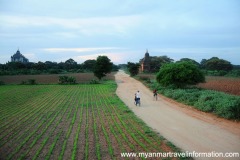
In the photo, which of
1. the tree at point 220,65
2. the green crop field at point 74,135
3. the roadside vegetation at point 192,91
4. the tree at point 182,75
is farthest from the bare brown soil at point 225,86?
the tree at point 220,65

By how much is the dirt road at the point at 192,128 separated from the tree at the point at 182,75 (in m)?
11.2

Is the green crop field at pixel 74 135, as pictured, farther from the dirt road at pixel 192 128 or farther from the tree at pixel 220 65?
the tree at pixel 220 65

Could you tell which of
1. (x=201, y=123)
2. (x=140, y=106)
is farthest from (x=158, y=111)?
(x=201, y=123)

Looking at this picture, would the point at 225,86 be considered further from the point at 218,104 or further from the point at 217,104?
the point at 218,104

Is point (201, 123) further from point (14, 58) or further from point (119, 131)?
point (14, 58)

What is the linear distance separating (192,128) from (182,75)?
18818mm

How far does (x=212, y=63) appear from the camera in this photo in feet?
401

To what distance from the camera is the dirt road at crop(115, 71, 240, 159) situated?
12828 millimetres

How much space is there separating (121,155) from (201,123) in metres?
8.52

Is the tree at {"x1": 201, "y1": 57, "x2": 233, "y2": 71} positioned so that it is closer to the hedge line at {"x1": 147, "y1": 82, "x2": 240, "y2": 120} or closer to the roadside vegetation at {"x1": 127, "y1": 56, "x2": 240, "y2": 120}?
the roadside vegetation at {"x1": 127, "y1": 56, "x2": 240, "y2": 120}

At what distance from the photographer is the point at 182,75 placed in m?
34.6

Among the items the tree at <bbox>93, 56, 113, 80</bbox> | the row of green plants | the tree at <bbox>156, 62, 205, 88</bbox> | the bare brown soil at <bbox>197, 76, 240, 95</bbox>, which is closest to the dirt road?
the row of green plants

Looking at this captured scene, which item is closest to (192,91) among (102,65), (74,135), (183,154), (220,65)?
(74,135)

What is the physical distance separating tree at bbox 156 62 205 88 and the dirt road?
1124 cm
